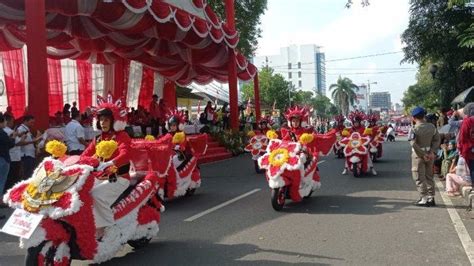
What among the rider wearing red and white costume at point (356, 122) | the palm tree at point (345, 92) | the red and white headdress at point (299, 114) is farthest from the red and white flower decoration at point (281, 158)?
the palm tree at point (345, 92)

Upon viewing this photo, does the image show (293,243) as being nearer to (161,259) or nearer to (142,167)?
(161,259)

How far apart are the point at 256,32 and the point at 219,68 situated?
864cm

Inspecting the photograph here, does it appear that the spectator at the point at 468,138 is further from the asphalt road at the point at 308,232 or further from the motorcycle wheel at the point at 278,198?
the motorcycle wheel at the point at 278,198

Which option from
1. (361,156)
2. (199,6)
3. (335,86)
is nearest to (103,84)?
(199,6)

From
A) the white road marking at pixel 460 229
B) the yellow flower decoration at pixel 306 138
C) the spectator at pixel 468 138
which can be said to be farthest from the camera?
the yellow flower decoration at pixel 306 138

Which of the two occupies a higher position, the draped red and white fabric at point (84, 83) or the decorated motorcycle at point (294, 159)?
the draped red and white fabric at point (84, 83)

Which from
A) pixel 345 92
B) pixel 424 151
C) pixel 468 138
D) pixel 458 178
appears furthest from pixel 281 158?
pixel 345 92

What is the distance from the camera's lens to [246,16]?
31.7m

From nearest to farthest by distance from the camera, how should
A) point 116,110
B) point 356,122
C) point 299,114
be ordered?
1. point 116,110
2. point 299,114
3. point 356,122

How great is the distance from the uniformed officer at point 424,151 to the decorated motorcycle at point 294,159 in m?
1.56

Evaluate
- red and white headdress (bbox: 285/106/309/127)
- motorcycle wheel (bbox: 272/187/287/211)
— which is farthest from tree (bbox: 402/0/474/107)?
motorcycle wheel (bbox: 272/187/287/211)

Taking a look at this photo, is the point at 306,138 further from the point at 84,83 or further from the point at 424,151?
the point at 84,83

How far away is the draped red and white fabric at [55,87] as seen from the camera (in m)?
23.2

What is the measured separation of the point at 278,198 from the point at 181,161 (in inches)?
101
